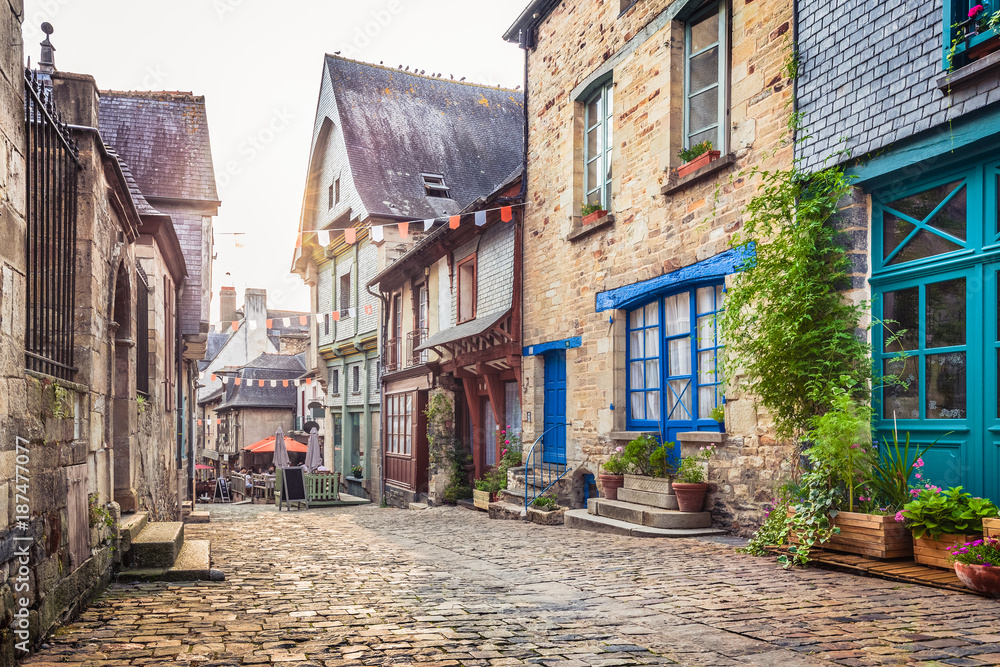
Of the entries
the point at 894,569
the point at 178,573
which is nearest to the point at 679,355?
the point at 894,569

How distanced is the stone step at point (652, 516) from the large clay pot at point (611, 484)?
0.77 feet

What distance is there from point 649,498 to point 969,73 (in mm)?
4975

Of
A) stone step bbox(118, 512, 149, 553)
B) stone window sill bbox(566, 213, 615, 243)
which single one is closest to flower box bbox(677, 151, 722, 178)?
stone window sill bbox(566, 213, 615, 243)

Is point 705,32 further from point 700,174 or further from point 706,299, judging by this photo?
point 706,299

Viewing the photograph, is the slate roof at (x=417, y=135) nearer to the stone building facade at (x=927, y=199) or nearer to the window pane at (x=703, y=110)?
the window pane at (x=703, y=110)

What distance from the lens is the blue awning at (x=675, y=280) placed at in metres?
7.93

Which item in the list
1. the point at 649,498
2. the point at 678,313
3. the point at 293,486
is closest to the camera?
the point at 649,498

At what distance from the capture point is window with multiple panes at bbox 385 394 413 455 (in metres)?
18.4

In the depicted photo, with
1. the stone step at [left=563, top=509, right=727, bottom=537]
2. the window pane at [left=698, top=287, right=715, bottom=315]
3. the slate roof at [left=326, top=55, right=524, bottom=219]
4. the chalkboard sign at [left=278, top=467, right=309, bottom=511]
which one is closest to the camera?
the stone step at [left=563, top=509, right=727, bottom=537]

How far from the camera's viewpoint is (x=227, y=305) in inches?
1699

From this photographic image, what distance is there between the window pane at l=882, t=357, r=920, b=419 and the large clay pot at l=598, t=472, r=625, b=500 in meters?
3.65

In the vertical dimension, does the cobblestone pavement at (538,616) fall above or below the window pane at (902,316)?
below

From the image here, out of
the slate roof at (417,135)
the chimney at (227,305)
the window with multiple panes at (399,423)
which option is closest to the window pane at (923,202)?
the window with multiple panes at (399,423)

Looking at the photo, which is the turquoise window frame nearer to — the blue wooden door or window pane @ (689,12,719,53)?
window pane @ (689,12,719,53)
